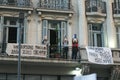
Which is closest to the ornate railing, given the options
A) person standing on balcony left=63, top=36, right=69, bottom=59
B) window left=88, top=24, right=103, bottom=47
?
person standing on balcony left=63, top=36, right=69, bottom=59

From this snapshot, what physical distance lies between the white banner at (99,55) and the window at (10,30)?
5.09m

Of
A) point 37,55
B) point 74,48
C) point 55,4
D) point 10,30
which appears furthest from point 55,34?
point 10,30

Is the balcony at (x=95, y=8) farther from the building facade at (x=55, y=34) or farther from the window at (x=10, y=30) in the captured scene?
the window at (x=10, y=30)

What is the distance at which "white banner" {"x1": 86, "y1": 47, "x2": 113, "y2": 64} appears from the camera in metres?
22.9

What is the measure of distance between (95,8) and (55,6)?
10.1ft

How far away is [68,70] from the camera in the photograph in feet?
77.2

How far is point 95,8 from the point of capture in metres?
25.4

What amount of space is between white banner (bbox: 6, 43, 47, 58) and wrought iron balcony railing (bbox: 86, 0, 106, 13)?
525cm

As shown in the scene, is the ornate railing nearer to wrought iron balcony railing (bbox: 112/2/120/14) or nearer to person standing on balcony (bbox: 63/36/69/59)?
person standing on balcony (bbox: 63/36/69/59)

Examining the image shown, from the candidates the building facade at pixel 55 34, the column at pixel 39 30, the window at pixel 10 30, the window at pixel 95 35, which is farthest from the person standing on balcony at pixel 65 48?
the window at pixel 10 30

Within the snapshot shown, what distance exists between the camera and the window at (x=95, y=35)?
25266mm

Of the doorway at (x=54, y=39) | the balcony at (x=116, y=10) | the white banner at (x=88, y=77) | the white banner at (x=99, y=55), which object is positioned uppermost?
the balcony at (x=116, y=10)

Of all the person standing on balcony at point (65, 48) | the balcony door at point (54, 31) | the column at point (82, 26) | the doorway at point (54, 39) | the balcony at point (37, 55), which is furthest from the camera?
the column at point (82, 26)

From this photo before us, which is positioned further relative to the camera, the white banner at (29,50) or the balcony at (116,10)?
the balcony at (116,10)
